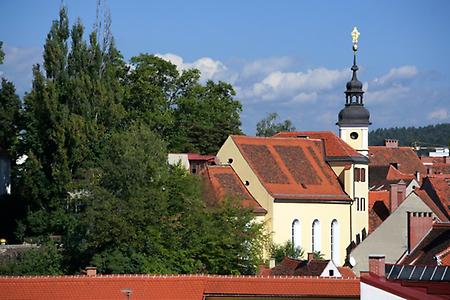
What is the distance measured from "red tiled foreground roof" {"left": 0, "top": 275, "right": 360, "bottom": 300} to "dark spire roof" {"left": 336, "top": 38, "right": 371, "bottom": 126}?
4082 centimetres

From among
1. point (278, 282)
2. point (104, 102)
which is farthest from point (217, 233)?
point (278, 282)

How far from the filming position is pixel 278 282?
44.0 meters

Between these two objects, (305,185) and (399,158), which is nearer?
(305,185)

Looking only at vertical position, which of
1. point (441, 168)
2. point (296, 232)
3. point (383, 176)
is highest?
point (441, 168)

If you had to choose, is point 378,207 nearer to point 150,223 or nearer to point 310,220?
point 310,220

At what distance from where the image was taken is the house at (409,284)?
96.2 ft

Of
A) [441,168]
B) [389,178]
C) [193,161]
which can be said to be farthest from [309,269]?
[441,168]

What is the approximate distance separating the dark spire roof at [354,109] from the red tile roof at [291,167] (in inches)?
343

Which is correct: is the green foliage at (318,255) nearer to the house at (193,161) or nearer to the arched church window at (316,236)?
the arched church window at (316,236)

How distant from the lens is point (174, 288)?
141 feet

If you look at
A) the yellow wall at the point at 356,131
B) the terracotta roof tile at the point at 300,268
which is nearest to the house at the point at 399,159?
the yellow wall at the point at 356,131

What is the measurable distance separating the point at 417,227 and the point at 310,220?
43.5 feet

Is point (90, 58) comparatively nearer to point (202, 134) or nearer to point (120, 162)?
point (120, 162)

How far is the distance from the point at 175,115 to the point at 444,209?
72.4ft
